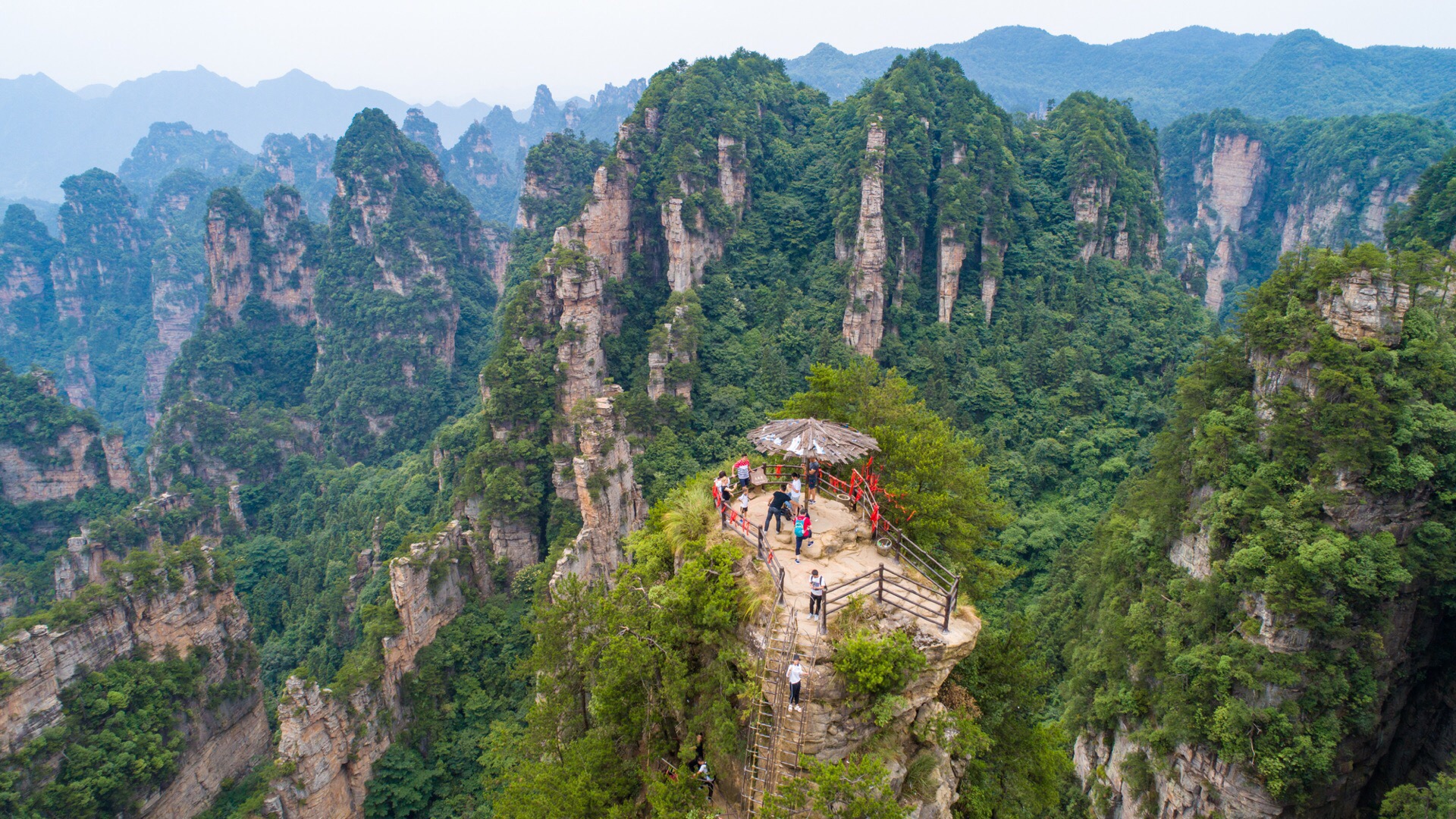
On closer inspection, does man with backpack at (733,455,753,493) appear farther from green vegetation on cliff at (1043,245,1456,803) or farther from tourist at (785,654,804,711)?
green vegetation on cliff at (1043,245,1456,803)

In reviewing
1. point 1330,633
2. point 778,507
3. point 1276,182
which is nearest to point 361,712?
point 778,507

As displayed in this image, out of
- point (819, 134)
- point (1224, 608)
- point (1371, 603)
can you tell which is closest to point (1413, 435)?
point (1371, 603)

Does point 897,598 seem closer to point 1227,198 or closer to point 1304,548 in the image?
point 1304,548

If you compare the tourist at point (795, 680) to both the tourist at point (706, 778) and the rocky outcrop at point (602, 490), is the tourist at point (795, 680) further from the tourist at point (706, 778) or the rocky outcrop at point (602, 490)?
the rocky outcrop at point (602, 490)

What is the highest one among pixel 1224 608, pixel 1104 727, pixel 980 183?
pixel 980 183

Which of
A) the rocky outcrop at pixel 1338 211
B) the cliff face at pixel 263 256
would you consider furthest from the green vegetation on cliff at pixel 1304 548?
the cliff face at pixel 263 256

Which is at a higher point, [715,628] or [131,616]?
[715,628]

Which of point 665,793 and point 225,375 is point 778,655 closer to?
point 665,793
